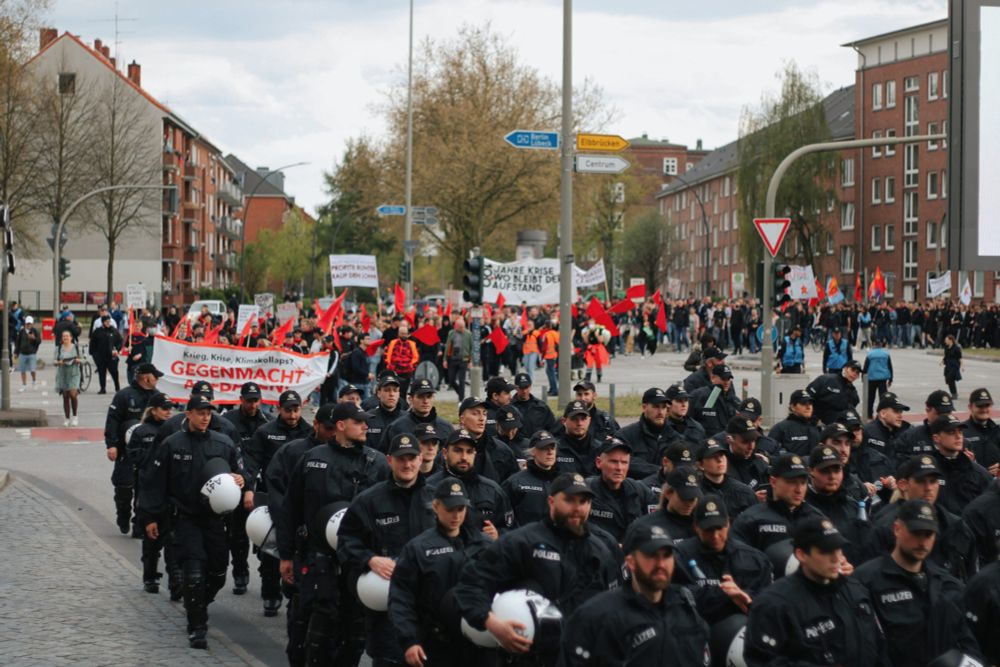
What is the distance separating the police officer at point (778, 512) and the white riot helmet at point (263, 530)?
3.82 meters

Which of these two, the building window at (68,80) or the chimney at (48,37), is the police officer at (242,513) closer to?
the building window at (68,80)

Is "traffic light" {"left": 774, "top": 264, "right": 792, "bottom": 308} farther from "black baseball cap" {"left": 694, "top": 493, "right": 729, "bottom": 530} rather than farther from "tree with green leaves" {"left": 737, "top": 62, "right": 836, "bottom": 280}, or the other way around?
"tree with green leaves" {"left": 737, "top": 62, "right": 836, "bottom": 280}

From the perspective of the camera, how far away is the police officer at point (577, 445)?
432 inches

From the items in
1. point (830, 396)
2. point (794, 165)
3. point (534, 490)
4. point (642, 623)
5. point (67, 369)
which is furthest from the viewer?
point (794, 165)

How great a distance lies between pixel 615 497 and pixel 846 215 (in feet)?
279

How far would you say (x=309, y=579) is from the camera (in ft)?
28.5

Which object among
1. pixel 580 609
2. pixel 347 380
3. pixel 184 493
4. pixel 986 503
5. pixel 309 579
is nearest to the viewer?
pixel 580 609

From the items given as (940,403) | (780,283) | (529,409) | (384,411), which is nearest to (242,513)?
(384,411)

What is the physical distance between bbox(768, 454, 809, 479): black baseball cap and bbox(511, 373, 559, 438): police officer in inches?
223

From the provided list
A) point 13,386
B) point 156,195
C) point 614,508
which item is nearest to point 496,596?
point 614,508

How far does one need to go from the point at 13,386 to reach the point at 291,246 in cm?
7022

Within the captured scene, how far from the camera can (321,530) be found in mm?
8758

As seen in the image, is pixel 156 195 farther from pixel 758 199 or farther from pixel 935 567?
pixel 935 567

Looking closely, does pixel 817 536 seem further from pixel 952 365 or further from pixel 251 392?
pixel 952 365
